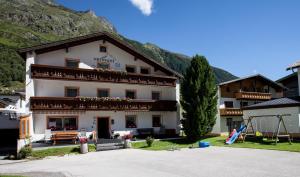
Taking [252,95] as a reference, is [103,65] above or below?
above

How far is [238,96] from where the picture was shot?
3731cm

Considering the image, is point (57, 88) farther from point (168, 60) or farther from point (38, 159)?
point (168, 60)

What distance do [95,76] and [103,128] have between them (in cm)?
561

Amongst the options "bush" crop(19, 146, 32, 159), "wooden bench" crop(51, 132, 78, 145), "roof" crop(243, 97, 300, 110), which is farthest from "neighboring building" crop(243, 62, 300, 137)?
"bush" crop(19, 146, 32, 159)

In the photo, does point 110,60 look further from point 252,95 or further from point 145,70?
point 252,95

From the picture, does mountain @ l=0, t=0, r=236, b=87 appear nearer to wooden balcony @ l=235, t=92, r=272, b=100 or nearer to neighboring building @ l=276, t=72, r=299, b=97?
neighboring building @ l=276, t=72, r=299, b=97

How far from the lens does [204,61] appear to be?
31.8m

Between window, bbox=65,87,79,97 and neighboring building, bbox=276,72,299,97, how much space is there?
1146 inches

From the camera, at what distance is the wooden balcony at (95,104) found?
26516 millimetres

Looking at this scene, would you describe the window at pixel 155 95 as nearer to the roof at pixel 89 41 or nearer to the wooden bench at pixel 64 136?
the roof at pixel 89 41

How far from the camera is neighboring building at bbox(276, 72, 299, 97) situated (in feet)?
A: 136

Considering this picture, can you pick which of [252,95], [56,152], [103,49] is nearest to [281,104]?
[252,95]

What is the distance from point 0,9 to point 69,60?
6238 inches

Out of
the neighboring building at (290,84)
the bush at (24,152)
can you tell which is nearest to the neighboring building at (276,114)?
the neighboring building at (290,84)
